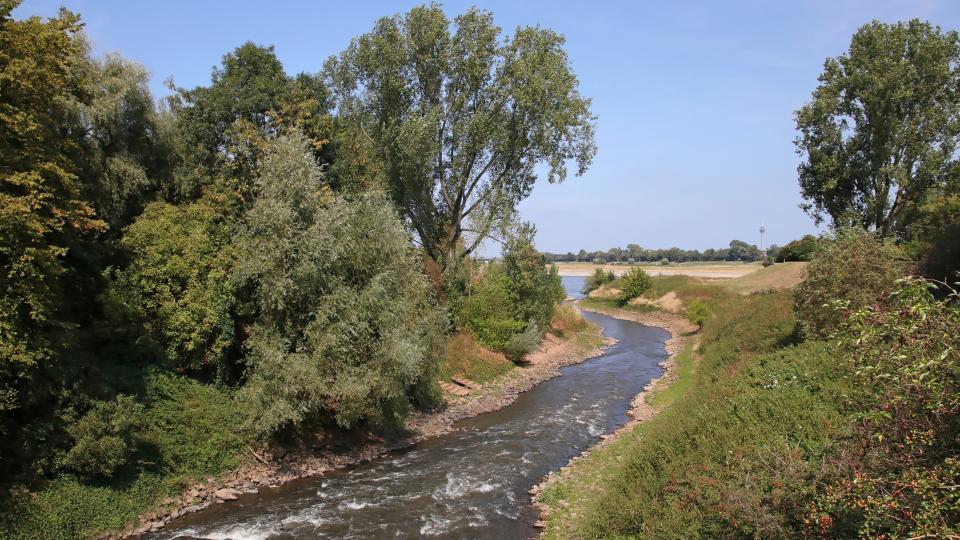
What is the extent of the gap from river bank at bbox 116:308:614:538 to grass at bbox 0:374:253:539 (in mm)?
426

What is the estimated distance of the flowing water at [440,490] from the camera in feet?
53.1

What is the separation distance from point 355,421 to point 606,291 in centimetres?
7553

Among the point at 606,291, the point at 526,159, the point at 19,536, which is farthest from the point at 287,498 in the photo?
the point at 606,291

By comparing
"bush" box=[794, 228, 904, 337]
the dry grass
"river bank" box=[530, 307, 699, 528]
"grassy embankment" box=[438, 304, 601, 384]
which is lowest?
"river bank" box=[530, 307, 699, 528]

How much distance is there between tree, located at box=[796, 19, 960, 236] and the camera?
3197cm

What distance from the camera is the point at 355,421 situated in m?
23.2

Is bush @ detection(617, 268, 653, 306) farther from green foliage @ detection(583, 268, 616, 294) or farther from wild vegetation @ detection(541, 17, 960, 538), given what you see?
wild vegetation @ detection(541, 17, 960, 538)

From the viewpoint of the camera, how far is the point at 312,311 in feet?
69.8

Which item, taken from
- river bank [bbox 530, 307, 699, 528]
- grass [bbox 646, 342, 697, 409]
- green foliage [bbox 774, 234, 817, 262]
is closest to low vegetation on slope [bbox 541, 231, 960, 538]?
river bank [bbox 530, 307, 699, 528]

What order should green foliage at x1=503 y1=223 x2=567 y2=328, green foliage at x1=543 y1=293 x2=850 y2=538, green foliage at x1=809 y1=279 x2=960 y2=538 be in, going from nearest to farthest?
green foliage at x1=809 y1=279 x2=960 y2=538
green foliage at x1=543 y1=293 x2=850 y2=538
green foliage at x1=503 y1=223 x2=567 y2=328

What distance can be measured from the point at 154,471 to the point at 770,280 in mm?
56362

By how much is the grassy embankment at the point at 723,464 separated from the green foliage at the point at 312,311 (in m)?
8.20

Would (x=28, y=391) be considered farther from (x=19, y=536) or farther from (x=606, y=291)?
(x=606, y=291)

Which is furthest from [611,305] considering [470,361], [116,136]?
[116,136]
